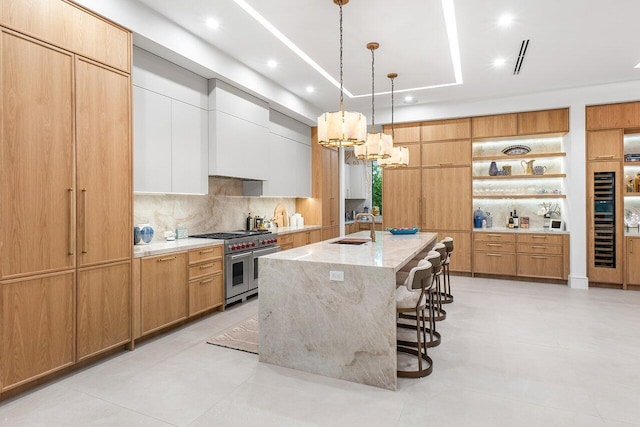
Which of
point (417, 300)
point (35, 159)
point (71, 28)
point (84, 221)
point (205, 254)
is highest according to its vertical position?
point (71, 28)

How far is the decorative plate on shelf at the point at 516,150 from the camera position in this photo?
6195 mm

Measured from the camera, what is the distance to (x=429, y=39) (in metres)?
3.96

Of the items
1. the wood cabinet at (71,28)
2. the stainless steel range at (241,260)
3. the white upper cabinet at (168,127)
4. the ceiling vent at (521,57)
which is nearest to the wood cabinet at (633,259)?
the ceiling vent at (521,57)

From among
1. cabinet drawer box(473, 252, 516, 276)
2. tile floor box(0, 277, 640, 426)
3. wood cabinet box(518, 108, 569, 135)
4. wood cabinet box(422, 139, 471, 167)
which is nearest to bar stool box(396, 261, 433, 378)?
tile floor box(0, 277, 640, 426)

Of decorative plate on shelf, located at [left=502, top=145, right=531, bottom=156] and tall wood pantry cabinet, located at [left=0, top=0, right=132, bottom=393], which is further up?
decorative plate on shelf, located at [left=502, top=145, right=531, bottom=156]

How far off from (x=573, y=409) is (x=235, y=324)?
301 centimetres

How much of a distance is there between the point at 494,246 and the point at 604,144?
2207mm

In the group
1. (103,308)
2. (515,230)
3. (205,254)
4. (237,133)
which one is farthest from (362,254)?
(515,230)

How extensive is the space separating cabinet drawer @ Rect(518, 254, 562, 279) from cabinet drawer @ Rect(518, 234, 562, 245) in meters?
0.23

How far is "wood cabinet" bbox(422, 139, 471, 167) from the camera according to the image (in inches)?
251

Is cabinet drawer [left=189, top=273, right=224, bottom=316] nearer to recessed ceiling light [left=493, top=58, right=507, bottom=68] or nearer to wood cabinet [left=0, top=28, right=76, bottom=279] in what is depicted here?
wood cabinet [left=0, top=28, right=76, bottom=279]

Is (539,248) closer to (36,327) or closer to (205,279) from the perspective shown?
(205,279)

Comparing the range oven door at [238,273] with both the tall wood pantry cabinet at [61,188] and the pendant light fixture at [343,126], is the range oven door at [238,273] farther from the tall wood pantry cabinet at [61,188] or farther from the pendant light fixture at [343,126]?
the pendant light fixture at [343,126]

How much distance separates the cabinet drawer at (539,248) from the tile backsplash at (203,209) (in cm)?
423
